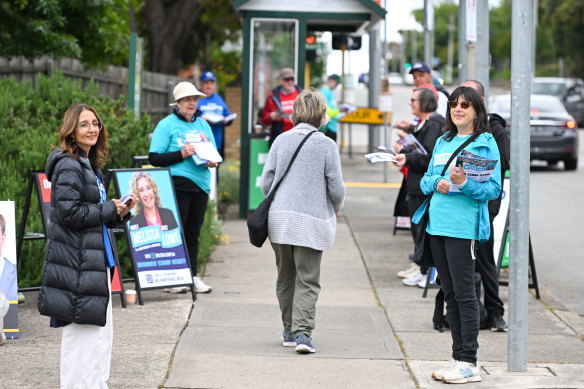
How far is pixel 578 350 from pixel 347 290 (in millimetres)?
2586

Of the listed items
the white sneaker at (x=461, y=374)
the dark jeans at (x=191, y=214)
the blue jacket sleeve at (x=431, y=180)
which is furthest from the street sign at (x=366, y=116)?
the white sneaker at (x=461, y=374)

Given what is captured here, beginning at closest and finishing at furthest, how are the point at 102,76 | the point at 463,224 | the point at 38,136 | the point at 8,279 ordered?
1. the point at 463,224
2. the point at 8,279
3. the point at 38,136
4. the point at 102,76

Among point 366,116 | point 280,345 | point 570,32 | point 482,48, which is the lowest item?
point 280,345

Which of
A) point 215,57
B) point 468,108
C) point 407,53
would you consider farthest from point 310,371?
point 407,53

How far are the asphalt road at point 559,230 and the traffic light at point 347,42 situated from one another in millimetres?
4481

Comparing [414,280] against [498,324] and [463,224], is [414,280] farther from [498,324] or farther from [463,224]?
[463,224]

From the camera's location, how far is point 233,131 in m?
24.3

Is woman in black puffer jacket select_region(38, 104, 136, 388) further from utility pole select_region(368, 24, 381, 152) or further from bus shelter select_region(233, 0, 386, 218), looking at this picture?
utility pole select_region(368, 24, 381, 152)

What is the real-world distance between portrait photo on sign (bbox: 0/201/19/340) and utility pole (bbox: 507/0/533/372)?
3.26 m

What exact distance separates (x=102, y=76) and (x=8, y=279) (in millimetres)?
9003

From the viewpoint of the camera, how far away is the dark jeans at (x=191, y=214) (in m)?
8.72

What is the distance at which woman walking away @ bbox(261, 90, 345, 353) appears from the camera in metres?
6.69

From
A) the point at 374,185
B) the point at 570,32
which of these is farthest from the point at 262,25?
the point at 570,32

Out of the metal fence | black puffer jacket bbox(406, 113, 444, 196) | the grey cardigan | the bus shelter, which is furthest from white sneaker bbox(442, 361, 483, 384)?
the bus shelter
